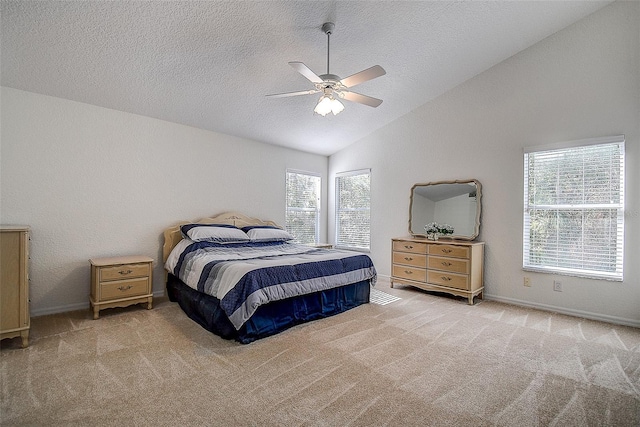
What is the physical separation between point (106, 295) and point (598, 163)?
565 centimetres

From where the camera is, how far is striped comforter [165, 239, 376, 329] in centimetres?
262

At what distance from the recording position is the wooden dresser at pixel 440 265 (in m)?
3.97

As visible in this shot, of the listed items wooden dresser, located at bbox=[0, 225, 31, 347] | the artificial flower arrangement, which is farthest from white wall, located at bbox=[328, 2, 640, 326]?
wooden dresser, located at bbox=[0, 225, 31, 347]

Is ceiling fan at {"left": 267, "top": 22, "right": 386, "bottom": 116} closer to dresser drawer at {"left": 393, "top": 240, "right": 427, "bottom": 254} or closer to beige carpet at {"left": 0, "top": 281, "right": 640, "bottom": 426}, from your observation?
beige carpet at {"left": 0, "top": 281, "right": 640, "bottom": 426}

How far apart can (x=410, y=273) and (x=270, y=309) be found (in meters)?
2.50

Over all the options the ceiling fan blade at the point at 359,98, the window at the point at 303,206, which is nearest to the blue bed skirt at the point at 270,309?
the ceiling fan blade at the point at 359,98

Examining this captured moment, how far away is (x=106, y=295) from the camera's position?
10.7ft

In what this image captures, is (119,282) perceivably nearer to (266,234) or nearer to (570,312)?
(266,234)

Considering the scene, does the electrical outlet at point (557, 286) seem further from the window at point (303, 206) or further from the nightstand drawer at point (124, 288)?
the nightstand drawer at point (124, 288)

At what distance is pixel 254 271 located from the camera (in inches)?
108

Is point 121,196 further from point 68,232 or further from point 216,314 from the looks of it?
point 216,314

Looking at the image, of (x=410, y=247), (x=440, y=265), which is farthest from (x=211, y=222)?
(x=440, y=265)

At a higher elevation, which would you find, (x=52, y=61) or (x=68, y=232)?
(x=52, y=61)

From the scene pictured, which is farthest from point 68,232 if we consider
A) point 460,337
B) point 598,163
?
point 598,163
